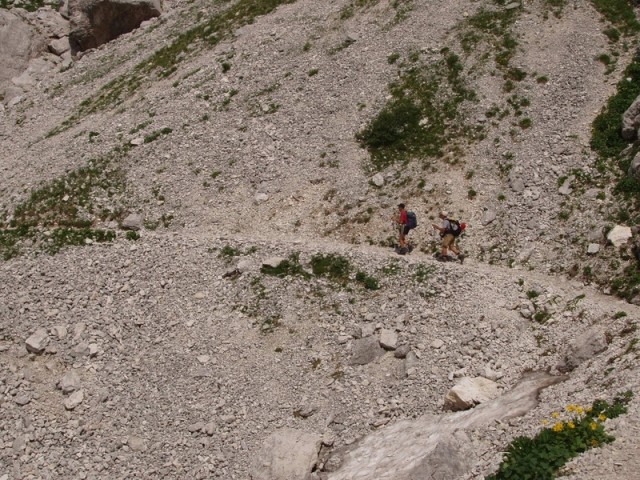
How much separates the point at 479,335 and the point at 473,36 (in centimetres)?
2021

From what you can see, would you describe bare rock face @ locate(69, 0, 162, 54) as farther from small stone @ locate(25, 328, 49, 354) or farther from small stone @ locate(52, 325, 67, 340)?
small stone @ locate(25, 328, 49, 354)

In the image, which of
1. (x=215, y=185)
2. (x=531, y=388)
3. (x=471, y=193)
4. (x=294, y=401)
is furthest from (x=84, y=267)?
(x=531, y=388)

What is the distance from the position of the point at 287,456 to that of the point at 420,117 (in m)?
19.4

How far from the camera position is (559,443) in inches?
612

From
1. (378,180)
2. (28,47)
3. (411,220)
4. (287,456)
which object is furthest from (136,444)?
(28,47)

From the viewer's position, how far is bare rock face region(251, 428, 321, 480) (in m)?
20.9

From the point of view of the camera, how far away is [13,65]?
2050 inches

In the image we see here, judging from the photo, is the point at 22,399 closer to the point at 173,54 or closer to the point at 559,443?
the point at 559,443

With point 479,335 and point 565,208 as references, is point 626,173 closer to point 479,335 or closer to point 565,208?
point 565,208

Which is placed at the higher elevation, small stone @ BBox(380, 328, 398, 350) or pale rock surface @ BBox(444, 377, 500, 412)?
small stone @ BBox(380, 328, 398, 350)

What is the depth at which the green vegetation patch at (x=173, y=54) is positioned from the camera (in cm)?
4244

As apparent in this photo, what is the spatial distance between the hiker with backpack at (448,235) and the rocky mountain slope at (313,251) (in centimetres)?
70

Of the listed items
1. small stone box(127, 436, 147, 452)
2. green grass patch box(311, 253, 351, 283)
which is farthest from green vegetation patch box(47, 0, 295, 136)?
small stone box(127, 436, 147, 452)

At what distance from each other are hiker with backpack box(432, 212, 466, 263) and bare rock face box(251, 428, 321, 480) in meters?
9.76
